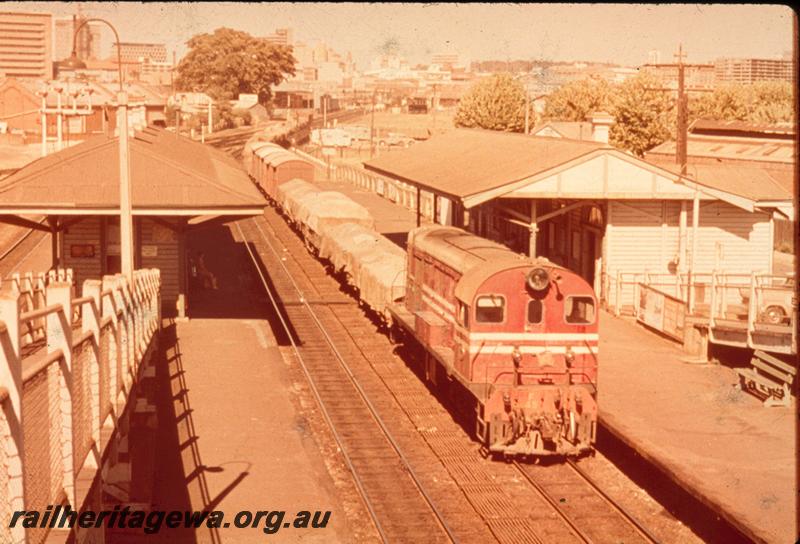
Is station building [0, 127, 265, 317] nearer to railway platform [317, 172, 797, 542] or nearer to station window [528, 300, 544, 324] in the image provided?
station window [528, 300, 544, 324]

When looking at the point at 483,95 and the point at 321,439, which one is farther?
the point at 483,95

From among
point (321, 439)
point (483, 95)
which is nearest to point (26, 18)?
point (483, 95)

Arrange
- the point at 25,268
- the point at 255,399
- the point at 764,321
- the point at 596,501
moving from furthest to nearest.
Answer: the point at 25,268 → the point at 764,321 → the point at 255,399 → the point at 596,501

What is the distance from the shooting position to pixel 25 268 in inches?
1476

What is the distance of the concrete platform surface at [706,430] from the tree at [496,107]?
2017 inches

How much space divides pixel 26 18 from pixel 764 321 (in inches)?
6228

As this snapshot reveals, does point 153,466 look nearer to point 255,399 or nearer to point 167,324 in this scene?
point 255,399

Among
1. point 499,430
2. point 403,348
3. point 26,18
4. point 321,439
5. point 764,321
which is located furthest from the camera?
point 26,18

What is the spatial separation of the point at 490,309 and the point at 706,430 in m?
4.33

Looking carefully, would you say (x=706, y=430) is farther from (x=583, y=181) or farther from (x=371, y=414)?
(x=583, y=181)

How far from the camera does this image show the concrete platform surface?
45.3ft

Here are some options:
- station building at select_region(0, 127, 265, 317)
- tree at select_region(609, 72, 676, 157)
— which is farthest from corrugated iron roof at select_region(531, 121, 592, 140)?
station building at select_region(0, 127, 265, 317)

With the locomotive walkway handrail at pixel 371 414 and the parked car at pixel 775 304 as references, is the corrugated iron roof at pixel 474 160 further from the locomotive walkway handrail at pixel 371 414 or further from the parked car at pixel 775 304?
the parked car at pixel 775 304

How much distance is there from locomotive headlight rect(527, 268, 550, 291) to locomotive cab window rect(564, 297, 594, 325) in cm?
65
